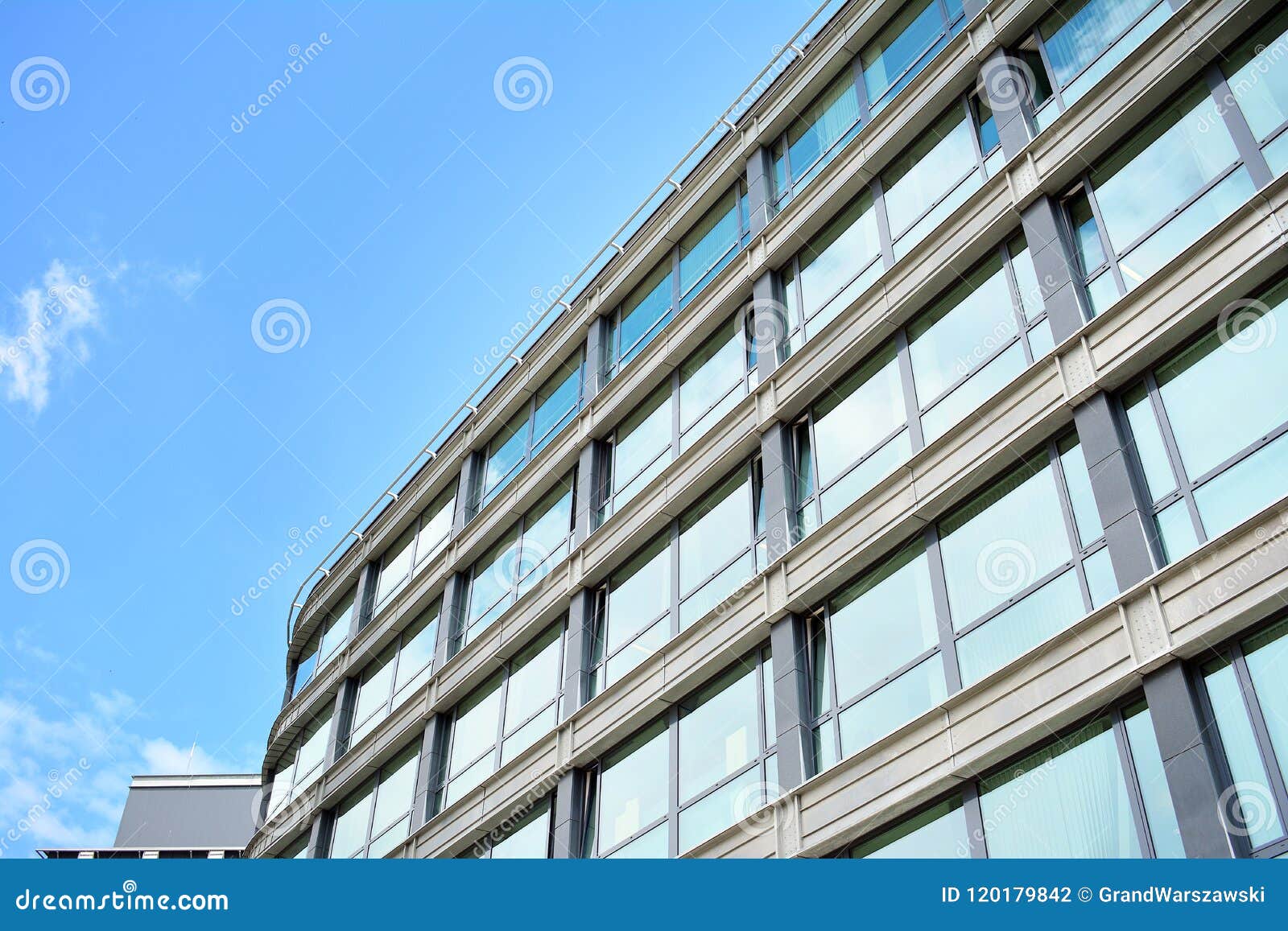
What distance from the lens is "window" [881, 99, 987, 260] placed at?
19281 mm

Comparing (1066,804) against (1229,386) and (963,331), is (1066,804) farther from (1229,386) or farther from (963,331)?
(963,331)

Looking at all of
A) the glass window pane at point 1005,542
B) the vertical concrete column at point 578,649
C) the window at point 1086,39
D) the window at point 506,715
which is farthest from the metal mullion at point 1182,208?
the window at point 506,715

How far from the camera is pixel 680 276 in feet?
84.0

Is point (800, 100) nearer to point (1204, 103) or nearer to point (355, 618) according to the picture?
point (1204, 103)

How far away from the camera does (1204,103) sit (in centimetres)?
1595

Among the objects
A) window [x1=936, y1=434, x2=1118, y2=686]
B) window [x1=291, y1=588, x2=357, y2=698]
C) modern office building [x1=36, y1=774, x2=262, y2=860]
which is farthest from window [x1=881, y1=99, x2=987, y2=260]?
modern office building [x1=36, y1=774, x2=262, y2=860]

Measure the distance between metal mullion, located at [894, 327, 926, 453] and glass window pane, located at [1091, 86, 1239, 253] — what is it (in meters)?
3.46

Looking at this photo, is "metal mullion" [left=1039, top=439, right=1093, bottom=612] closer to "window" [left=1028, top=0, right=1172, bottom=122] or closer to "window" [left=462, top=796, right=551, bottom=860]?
"window" [left=1028, top=0, right=1172, bottom=122]

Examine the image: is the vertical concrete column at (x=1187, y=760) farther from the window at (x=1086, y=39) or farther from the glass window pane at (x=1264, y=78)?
the window at (x=1086, y=39)

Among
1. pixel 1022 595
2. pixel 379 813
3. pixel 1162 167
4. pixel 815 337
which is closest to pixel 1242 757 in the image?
pixel 1022 595

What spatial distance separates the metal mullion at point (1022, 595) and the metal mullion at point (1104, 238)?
11.9ft

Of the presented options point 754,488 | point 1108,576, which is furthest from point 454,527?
point 1108,576
